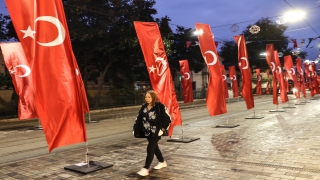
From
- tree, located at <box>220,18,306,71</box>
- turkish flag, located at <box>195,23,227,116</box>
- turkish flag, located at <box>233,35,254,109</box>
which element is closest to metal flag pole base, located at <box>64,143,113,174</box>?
turkish flag, located at <box>195,23,227,116</box>

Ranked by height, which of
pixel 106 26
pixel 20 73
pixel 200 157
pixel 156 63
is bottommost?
pixel 200 157

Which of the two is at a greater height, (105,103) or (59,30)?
(59,30)

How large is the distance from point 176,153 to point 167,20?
69.1 ft

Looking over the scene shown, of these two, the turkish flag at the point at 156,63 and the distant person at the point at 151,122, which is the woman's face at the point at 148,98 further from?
the turkish flag at the point at 156,63

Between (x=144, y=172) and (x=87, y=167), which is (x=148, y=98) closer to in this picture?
(x=144, y=172)

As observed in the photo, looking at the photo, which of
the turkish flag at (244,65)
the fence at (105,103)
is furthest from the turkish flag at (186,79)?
the turkish flag at (244,65)

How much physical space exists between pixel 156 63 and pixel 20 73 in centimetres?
756

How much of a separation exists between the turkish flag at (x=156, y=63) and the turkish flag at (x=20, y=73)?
692 cm

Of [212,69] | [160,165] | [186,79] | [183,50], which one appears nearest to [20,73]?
[212,69]

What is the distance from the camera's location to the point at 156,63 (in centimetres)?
839

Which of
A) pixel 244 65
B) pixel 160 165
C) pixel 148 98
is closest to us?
pixel 148 98

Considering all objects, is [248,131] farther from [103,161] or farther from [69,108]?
[69,108]

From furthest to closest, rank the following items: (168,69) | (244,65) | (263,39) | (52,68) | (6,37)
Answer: (263,39) < (6,37) < (244,65) < (168,69) < (52,68)

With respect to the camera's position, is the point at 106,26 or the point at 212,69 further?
the point at 106,26
